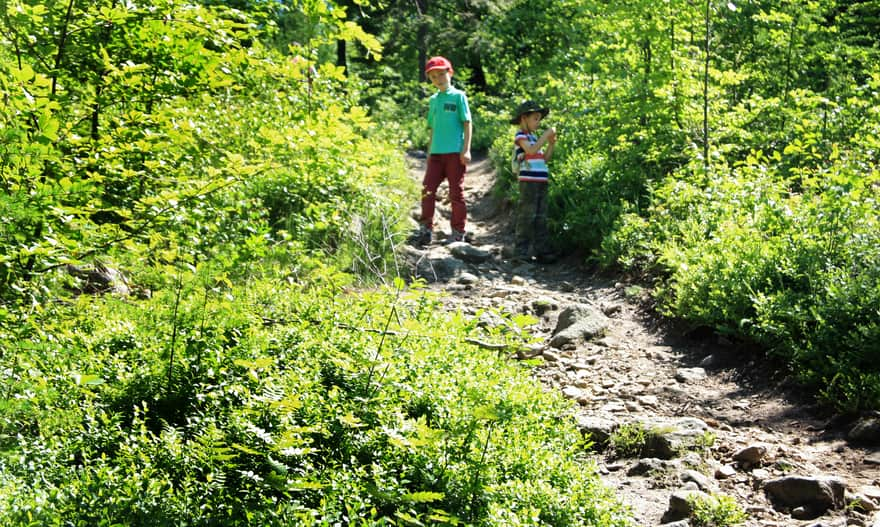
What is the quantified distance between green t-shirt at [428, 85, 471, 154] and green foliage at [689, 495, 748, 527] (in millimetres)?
6378

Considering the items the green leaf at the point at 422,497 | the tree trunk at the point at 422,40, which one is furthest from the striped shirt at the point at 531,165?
the tree trunk at the point at 422,40

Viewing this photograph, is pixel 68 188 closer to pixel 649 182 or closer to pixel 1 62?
pixel 1 62

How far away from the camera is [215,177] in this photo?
14.4 feet

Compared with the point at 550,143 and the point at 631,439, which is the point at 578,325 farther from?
the point at 550,143

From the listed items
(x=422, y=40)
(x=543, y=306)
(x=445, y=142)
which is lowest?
(x=543, y=306)

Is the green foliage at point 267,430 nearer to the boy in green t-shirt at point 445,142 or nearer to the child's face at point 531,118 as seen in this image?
the boy in green t-shirt at point 445,142

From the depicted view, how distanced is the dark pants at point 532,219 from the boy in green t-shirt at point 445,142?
74 centimetres

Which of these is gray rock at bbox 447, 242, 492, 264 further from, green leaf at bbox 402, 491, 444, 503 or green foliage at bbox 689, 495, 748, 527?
green leaf at bbox 402, 491, 444, 503

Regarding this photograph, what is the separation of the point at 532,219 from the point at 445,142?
4.70ft

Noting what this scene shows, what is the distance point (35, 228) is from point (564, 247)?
7.23 m

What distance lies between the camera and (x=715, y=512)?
13.3 feet

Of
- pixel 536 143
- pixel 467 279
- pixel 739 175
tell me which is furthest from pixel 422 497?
pixel 536 143

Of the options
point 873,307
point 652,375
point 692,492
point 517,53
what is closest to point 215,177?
point 692,492

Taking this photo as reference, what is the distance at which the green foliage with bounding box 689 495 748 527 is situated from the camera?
400 cm
